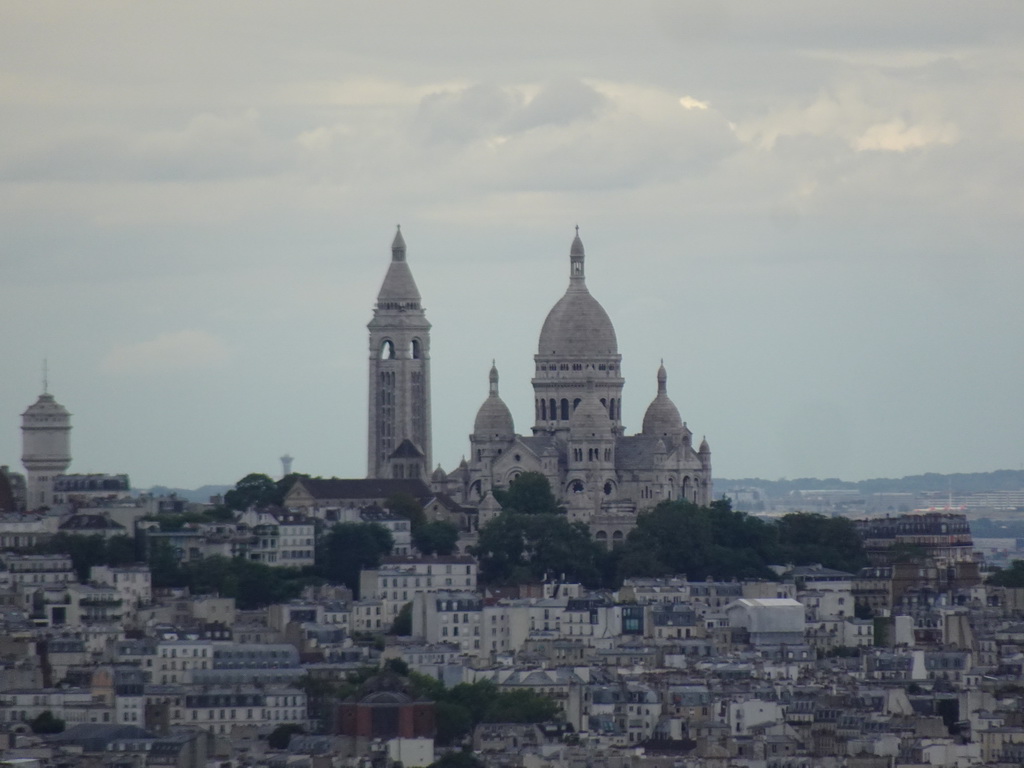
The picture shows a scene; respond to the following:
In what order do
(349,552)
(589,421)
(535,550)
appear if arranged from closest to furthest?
(349,552) → (535,550) → (589,421)

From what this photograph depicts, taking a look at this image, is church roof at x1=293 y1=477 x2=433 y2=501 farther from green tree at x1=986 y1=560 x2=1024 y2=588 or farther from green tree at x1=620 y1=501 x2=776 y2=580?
green tree at x1=986 y1=560 x2=1024 y2=588

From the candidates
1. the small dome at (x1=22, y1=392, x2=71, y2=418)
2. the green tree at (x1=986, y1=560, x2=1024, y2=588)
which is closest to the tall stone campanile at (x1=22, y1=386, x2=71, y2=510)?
the small dome at (x1=22, y1=392, x2=71, y2=418)

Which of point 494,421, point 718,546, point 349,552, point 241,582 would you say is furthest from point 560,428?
point 241,582

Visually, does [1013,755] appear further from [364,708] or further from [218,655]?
[218,655]

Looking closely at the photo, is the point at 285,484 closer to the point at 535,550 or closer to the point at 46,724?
the point at 535,550

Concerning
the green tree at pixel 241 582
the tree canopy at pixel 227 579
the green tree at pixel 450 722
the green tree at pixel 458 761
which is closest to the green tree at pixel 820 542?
the green tree at pixel 241 582
